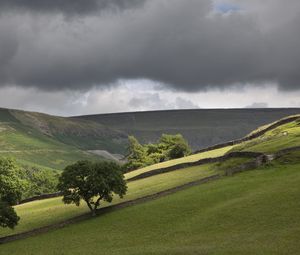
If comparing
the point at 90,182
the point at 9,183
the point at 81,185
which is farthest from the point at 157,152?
the point at 90,182

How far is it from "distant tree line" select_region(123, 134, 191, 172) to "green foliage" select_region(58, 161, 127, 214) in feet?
277

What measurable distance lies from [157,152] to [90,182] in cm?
10089

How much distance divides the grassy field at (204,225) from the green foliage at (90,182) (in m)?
4.23

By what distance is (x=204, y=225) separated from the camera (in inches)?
2307

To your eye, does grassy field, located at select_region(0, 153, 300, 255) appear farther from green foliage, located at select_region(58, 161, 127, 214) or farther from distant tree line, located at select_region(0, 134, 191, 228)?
green foliage, located at select_region(58, 161, 127, 214)

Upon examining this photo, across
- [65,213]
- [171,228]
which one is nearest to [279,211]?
[171,228]

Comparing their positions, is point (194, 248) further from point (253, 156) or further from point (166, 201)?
point (253, 156)

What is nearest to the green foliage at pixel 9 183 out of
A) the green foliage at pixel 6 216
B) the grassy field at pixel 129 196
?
the grassy field at pixel 129 196

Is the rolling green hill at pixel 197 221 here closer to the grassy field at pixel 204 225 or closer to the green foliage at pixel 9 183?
the grassy field at pixel 204 225

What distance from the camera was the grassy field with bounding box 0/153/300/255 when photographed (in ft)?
158

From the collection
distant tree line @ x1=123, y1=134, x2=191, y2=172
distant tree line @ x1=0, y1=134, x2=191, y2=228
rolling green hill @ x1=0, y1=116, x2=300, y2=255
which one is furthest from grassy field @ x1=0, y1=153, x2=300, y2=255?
distant tree line @ x1=123, y1=134, x2=191, y2=172

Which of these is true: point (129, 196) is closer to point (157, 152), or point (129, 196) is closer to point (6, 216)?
point (6, 216)

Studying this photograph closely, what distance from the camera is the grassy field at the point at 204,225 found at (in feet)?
158

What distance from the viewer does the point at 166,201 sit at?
3036 inches
